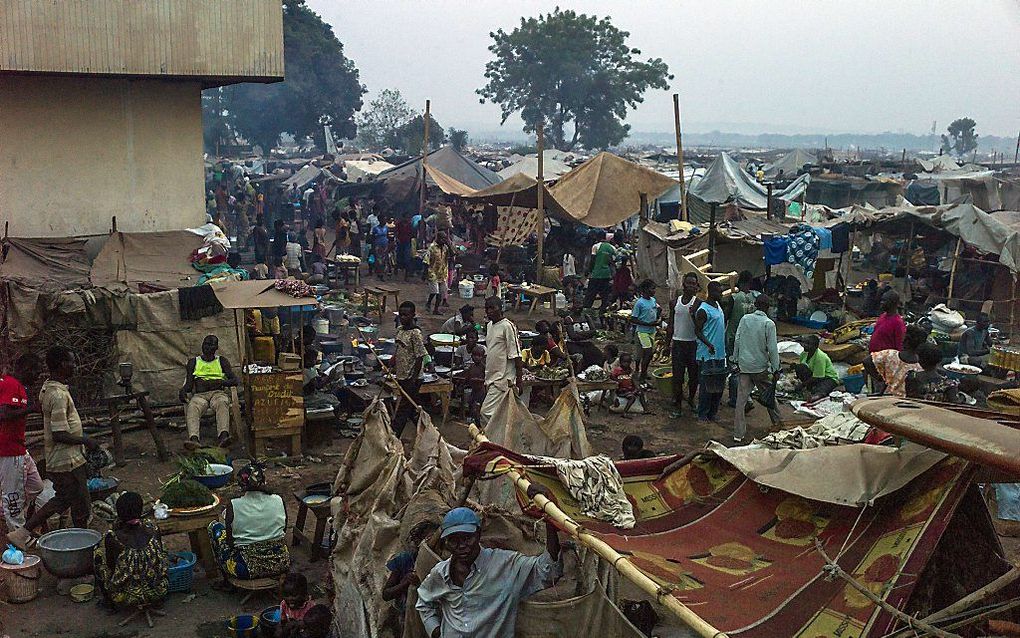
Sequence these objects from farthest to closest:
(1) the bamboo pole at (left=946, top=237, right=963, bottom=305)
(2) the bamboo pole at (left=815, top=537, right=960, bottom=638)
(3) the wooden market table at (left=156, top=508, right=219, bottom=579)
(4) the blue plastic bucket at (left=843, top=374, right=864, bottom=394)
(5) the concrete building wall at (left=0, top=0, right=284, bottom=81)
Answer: (1) the bamboo pole at (left=946, top=237, right=963, bottom=305)
(5) the concrete building wall at (left=0, top=0, right=284, bottom=81)
(4) the blue plastic bucket at (left=843, top=374, right=864, bottom=394)
(3) the wooden market table at (left=156, top=508, right=219, bottom=579)
(2) the bamboo pole at (left=815, top=537, right=960, bottom=638)

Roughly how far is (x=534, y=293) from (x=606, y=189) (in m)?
3.83

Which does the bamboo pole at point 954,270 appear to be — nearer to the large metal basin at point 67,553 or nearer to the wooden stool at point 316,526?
the wooden stool at point 316,526

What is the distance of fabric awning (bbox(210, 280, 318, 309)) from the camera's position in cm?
1017

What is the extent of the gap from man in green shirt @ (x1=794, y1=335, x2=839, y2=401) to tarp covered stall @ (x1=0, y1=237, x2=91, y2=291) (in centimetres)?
893

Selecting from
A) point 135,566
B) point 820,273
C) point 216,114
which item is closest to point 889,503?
point 135,566

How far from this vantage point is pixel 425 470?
20.8 feet

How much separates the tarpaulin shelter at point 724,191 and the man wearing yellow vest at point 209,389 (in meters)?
17.6

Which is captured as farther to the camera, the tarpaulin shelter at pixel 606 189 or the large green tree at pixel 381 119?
the large green tree at pixel 381 119

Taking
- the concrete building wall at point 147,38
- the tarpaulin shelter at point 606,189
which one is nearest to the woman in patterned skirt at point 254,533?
the concrete building wall at point 147,38

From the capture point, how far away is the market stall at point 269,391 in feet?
32.0

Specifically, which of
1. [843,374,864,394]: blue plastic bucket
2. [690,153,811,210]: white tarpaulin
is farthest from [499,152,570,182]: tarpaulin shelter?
[843,374,864,394]: blue plastic bucket

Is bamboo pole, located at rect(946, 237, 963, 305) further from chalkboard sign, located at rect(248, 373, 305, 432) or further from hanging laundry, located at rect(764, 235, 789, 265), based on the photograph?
chalkboard sign, located at rect(248, 373, 305, 432)

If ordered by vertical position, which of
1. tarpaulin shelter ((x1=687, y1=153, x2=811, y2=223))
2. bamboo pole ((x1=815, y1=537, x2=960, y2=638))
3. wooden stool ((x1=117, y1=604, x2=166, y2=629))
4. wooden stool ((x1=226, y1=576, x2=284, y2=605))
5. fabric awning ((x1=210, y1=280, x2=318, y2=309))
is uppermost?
tarpaulin shelter ((x1=687, y1=153, x2=811, y2=223))

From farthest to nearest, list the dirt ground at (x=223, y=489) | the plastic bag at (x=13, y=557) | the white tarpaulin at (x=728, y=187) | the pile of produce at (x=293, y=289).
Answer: the white tarpaulin at (x=728, y=187) → the pile of produce at (x=293, y=289) → the plastic bag at (x=13, y=557) → the dirt ground at (x=223, y=489)
